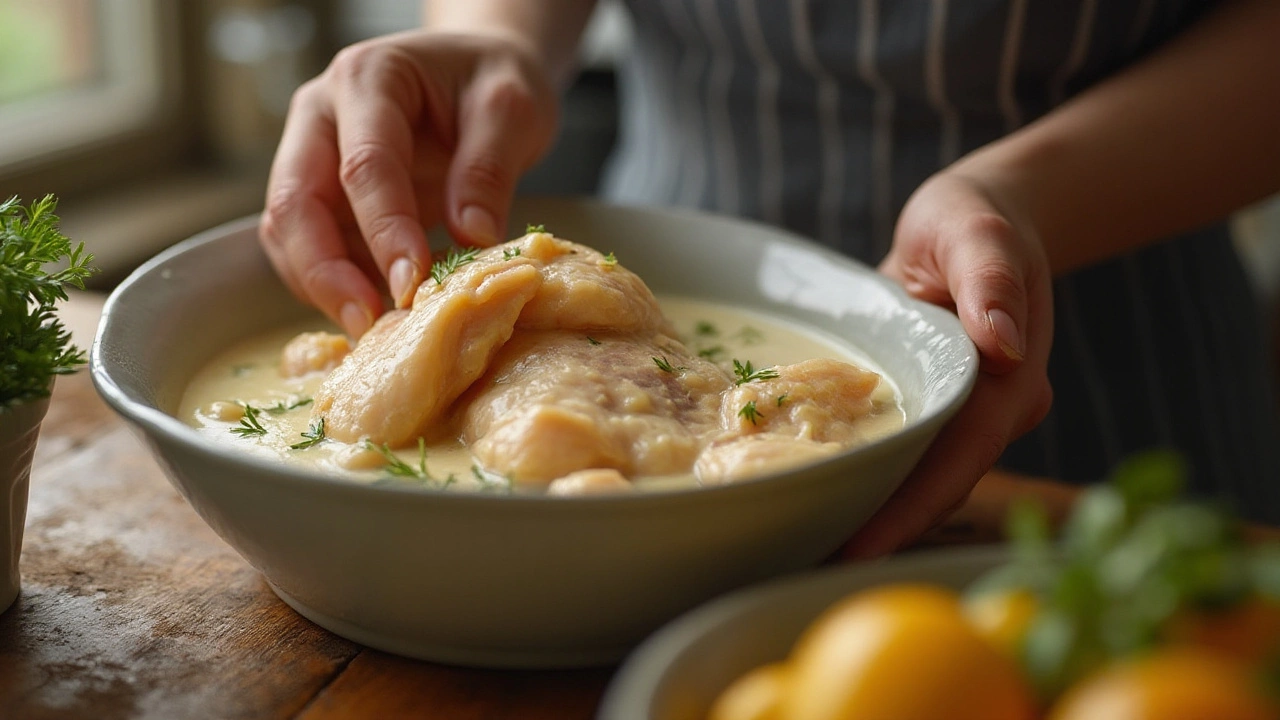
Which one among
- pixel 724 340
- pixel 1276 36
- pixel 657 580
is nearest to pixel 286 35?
pixel 724 340

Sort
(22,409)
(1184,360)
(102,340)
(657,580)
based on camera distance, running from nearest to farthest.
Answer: (657,580), (22,409), (102,340), (1184,360)

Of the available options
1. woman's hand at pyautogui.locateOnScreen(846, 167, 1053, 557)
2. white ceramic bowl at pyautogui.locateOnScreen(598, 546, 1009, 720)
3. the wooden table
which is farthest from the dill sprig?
white ceramic bowl at pyautogui.locateOnScreen(598, 546, 1009, 720)

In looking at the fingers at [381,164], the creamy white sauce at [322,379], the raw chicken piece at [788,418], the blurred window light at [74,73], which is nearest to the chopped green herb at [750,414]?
the raw chicken piece at [788,418]

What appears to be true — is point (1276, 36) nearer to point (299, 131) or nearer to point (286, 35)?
point (299, 131)

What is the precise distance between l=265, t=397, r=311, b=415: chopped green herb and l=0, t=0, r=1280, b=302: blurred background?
230 cm

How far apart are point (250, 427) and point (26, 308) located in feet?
1.03

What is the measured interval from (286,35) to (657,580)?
379cm

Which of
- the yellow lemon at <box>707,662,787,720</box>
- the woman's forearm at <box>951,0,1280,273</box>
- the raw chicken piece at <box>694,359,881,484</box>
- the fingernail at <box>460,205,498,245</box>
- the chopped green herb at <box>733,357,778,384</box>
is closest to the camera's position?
the yellow lemon at <box>707,662,787,720</box>

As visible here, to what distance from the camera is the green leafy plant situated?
47.5 inches

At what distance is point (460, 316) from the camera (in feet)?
4.64

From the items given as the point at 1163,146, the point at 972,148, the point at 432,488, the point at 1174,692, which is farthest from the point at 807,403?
the point at 972,148

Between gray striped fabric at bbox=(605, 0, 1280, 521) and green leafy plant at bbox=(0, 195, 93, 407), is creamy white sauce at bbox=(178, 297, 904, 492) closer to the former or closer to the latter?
green leafy plant at bbox=(0, 195, 93, 407)

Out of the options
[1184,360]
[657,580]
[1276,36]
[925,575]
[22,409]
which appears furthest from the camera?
[1184,360]

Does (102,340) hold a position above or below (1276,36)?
below
